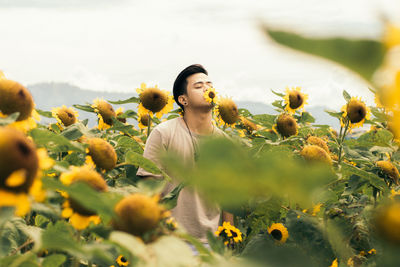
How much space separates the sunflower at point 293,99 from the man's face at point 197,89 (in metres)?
0.69

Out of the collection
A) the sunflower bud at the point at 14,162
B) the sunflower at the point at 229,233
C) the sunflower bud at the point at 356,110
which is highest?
the sunflower bud at the point at 14,162

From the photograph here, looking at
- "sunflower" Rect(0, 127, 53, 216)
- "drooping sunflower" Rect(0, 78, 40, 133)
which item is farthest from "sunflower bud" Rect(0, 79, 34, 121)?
"sunflower" Rect(0, 127, 53, 216)

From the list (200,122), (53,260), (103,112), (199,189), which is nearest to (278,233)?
(53,260)

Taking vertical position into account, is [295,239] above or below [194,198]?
above

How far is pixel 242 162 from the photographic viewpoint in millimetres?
297

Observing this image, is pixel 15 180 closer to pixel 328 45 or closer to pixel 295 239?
pixel 328 45

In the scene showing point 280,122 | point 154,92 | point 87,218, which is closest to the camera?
point 87,218

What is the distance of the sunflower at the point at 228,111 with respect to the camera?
2.95 m

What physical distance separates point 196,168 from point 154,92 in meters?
2.53

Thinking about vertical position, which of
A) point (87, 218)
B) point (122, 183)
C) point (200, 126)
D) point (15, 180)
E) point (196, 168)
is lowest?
point (200, 126)

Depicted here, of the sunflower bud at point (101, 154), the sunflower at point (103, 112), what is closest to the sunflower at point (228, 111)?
the sunflower at point (103, 112)

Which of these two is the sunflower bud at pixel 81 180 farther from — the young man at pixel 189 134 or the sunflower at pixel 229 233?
the sunflower at pixel 229 233

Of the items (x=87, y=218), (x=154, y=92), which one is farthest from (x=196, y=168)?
(x=154, y=92)

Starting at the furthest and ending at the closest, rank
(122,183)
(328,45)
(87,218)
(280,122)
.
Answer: (280,122) → (122,183) → (87,218) → (328,45)
